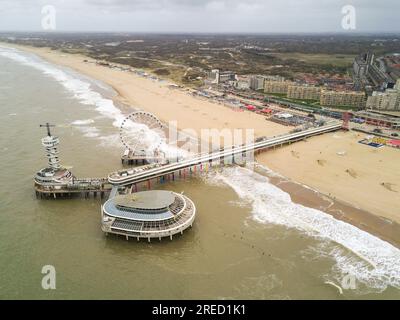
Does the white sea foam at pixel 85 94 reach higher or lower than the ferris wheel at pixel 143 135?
higher

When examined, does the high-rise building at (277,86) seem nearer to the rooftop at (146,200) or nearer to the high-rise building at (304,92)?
the high-rise building at (304,92)

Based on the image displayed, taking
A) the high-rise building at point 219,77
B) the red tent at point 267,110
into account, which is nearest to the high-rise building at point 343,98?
the red tent at point 267,110

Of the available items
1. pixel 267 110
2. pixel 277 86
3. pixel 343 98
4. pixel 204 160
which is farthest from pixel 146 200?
pixel 277 86

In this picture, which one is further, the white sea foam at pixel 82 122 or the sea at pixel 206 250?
the white sea foam at pixel 82 122

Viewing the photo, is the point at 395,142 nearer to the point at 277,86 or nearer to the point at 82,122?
the point at 277,86

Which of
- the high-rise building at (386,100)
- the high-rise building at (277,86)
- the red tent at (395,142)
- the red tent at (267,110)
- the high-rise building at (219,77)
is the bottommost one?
the red tent at (395,142)
